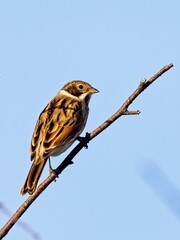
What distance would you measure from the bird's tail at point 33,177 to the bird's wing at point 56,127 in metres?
0.08

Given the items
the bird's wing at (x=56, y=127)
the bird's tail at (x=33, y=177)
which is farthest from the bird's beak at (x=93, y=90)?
the bird's tail at (x=33, y=177)

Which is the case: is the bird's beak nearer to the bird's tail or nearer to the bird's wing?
the bird's wing

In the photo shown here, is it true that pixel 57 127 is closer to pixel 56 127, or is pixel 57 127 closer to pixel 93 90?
pixel 56 127

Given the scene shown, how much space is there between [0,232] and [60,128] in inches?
143

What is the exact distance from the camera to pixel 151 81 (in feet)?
13.2

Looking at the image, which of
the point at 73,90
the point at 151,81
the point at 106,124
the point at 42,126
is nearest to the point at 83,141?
the point at 106,124

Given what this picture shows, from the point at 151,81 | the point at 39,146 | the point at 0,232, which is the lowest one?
the point at 0,232

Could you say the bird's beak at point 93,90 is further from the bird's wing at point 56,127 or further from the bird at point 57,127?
the bird's wing at point 56,127

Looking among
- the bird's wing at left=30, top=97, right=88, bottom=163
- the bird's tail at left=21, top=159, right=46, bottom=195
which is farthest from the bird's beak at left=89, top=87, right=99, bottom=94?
the bird's tail at left=21, top=159, right=46, bottom=195

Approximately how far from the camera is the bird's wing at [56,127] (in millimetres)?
6412

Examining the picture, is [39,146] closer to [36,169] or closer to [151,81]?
[36,169]

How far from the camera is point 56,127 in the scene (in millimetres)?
6914

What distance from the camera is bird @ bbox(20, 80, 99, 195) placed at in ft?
20.4

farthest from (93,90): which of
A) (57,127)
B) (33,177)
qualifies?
(33,177)
